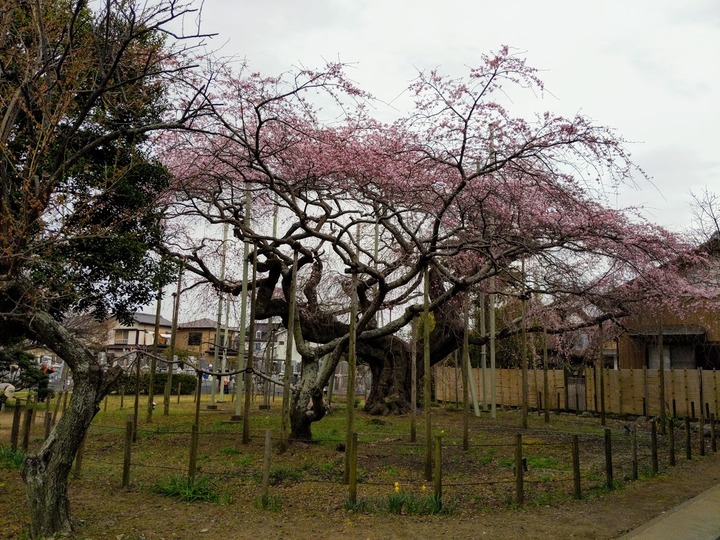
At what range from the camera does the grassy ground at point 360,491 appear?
21.3 ft

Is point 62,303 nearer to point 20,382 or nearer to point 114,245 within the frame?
point 114,245

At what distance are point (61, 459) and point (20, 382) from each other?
867 inches

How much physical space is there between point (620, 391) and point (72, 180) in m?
19.6

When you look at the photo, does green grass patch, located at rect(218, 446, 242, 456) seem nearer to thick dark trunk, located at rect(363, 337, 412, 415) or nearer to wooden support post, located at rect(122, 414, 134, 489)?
wooden support post, located at rect(122, 414, 134, 489)

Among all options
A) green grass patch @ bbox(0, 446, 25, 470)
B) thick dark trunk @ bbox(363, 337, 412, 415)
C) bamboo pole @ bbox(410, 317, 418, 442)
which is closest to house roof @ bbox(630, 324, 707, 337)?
thick dark trunk @ bbox(363, 337, 412, 415)

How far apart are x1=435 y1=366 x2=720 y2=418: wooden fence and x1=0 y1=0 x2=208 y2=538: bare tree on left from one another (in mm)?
14705

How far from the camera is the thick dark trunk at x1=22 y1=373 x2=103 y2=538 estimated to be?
5.91 m

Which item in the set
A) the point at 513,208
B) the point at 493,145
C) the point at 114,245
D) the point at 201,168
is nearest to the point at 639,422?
the point at 513,208

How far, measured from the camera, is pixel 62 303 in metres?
9.11

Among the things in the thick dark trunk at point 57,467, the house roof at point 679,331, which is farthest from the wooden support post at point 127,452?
the house roof at point 679,331

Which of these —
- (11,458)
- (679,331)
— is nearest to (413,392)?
(11,458)

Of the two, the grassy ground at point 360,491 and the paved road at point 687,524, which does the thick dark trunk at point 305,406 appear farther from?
the paved road at point 687,524

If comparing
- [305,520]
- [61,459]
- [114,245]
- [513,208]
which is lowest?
[305,520]

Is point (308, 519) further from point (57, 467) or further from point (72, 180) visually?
point (72, 180)
